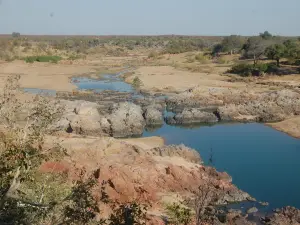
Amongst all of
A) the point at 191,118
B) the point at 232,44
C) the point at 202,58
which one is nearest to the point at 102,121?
the point at 191,118

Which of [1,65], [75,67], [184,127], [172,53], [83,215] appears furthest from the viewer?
[172,53]

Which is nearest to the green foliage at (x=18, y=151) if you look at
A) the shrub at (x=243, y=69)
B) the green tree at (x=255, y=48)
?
the shrub at (x=243, y=69)

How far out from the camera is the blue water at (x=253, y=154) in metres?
29.0

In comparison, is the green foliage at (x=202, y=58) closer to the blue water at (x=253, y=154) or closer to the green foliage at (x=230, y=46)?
the green foliage at (x=230, y=46)

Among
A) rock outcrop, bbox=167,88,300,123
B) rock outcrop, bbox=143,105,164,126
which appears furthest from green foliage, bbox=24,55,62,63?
rock outcrop, bbox=143,105,164,126

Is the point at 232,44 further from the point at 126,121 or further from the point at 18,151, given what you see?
the point at 18,151

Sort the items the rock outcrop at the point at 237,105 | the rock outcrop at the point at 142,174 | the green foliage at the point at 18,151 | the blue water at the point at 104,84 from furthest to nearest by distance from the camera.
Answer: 1. the blue water at the point at 104,84
2. the rock outcrop at the point at 237,105
3. the rock outcrop at the point at 142,174
4. the green foliage at the point at 18,151

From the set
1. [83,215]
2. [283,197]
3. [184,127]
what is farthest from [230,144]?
[83,215]

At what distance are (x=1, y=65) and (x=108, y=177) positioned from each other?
7824cm

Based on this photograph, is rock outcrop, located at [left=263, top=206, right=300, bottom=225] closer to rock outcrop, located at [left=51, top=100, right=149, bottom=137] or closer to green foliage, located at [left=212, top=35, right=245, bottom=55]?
rock outcrop, located at [left=51, top=100, right=149, bottom=137]

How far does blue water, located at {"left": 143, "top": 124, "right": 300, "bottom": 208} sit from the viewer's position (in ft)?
95.2

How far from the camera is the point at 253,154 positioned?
37.1 meters

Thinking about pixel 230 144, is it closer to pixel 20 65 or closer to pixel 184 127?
pixel 184 127

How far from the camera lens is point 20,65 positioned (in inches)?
3829
